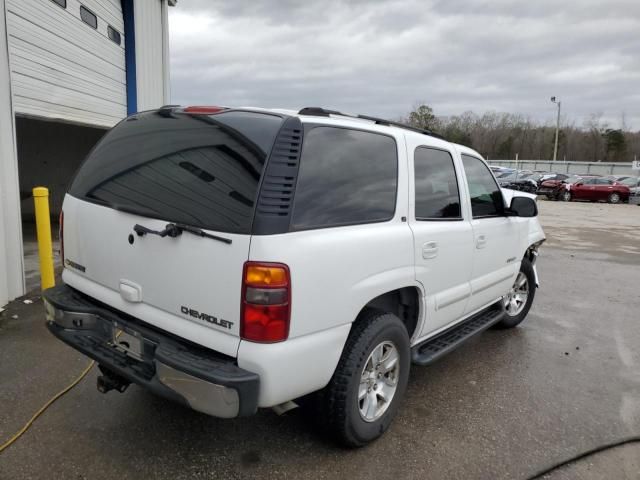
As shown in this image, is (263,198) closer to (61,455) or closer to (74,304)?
(74,304)

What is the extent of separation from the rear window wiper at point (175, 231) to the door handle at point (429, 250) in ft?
4.59

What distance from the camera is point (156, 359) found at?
2271mm

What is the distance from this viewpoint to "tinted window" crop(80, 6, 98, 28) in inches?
274

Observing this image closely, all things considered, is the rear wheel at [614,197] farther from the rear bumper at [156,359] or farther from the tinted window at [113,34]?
the rear bumper at [156,359]

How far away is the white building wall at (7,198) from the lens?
4.78 m

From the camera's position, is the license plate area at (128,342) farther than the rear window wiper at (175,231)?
Yes

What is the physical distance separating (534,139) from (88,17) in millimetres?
87705

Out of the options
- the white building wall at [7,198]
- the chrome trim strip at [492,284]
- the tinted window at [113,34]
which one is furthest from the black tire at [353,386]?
the tinted window at [113,34]

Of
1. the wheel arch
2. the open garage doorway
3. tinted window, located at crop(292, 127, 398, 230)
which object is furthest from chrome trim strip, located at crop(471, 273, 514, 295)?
the open garage doorway

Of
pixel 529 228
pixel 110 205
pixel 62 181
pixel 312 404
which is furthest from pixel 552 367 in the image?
pixel 62 181

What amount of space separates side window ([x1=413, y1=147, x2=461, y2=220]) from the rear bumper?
5.24ft

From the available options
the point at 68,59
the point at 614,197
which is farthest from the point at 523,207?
the point at 614,197

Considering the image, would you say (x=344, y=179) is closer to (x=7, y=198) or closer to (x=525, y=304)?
(x=525, y=304)

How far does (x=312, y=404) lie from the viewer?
104 inches
